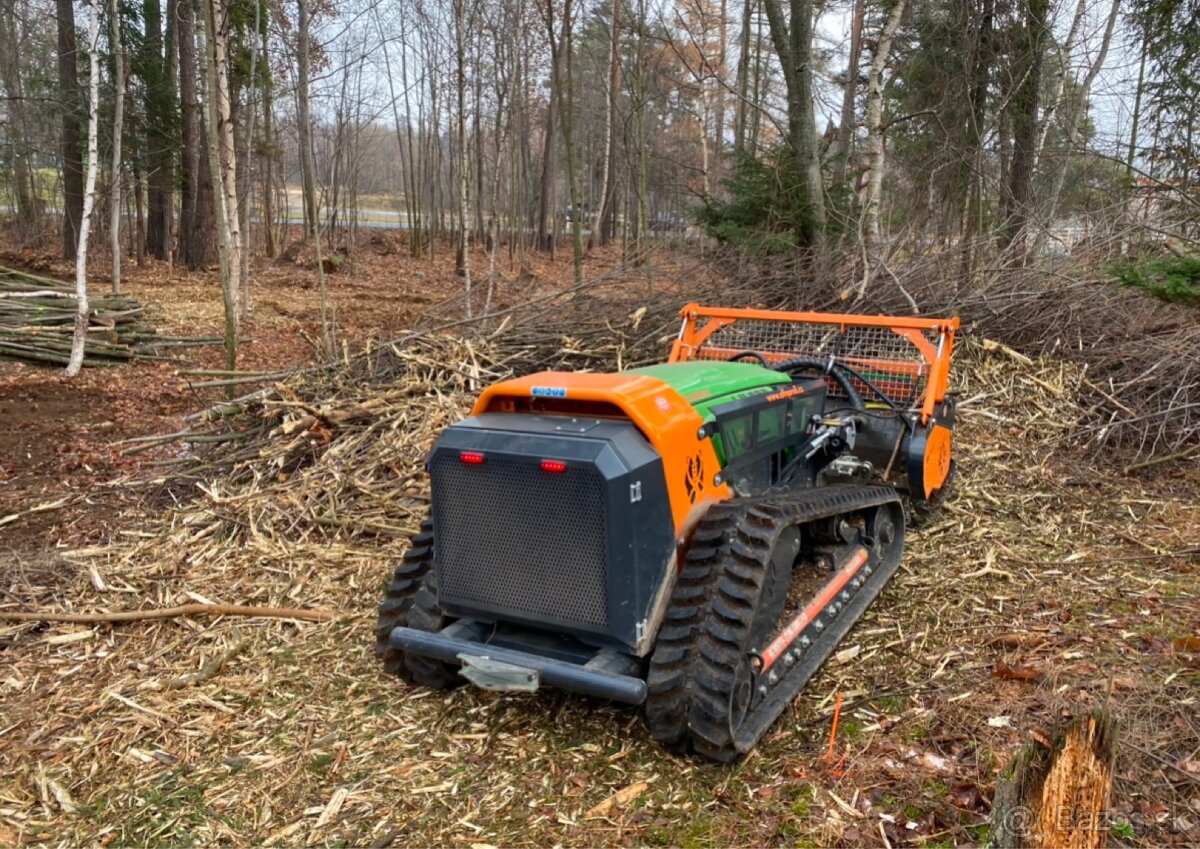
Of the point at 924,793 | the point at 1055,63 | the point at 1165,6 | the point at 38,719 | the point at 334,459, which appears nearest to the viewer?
the point at 924,793

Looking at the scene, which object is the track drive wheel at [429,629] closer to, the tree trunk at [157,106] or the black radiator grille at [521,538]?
the black radiator grille at [521,538]

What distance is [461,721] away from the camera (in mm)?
3902

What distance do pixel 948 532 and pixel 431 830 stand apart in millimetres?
4086

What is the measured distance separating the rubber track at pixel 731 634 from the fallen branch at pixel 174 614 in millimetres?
2519

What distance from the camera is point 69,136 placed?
65.2ft

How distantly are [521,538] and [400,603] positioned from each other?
94cm

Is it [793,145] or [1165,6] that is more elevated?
[1165,6]

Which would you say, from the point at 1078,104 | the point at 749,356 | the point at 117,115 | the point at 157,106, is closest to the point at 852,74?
the point at 1078,104

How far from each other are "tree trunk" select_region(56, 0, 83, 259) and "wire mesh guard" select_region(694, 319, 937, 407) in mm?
16464

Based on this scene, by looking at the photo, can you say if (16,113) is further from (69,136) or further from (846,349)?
(846,349)

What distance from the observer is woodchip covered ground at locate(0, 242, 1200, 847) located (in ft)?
10.6

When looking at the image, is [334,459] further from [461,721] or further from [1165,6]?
[1165,6]

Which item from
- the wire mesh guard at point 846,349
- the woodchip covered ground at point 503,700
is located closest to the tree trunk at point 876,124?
the wire mesh guard at point 846,349

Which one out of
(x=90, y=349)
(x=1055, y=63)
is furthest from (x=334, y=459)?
(x=1055, y=63)
